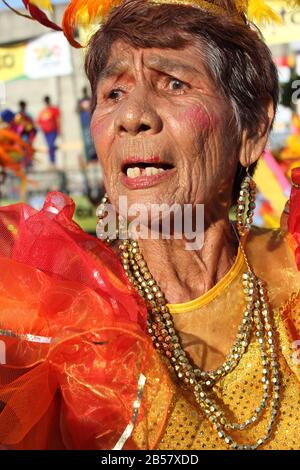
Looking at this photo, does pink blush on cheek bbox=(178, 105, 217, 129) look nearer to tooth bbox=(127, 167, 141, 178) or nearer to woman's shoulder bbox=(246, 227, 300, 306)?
tooth bbox=(127, 167, 141, 178)

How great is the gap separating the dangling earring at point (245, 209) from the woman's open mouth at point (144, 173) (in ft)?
1.11

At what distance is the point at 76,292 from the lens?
1.89m

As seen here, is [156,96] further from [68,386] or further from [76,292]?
[68,386]

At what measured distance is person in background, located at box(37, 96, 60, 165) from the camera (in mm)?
11961

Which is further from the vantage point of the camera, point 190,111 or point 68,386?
point 190,111

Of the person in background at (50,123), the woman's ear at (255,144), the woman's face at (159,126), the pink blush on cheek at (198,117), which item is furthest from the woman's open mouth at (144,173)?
the person in background at (50,123)

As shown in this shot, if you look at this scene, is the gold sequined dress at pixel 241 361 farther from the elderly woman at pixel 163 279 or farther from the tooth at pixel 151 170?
the tooth at pixel 151 170

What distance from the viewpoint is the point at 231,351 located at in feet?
7.04

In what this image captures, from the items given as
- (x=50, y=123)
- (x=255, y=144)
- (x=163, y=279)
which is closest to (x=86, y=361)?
(x=163, y=279)

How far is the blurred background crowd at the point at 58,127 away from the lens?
591cm

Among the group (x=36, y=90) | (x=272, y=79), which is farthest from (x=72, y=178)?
(x=272, y=79)

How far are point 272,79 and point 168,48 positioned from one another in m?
0.40

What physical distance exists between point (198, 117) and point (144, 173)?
0.22m

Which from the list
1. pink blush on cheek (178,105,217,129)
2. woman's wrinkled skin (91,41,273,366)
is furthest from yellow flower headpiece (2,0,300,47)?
pink blush on cheek (178,105,217,129)
